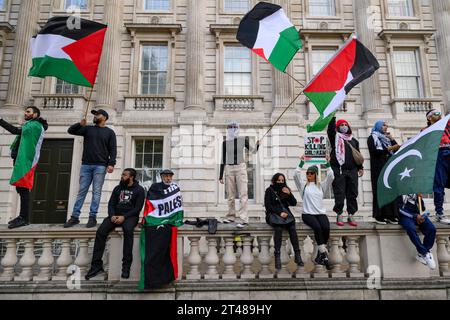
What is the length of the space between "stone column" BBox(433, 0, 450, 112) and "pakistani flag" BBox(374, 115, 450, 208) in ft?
39.3

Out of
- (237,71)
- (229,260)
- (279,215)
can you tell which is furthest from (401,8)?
(229,260)

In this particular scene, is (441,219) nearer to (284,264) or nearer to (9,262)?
(284,264)

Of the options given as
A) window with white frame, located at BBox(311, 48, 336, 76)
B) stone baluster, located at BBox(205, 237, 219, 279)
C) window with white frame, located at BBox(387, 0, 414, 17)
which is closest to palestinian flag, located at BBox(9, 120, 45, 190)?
stone baluster, located at BBox(205, 237, 219, 279)

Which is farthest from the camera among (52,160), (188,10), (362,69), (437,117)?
(188,10)

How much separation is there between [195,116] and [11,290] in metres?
9.87

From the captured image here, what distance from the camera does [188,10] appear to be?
49.0 feet

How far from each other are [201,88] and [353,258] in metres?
10.7

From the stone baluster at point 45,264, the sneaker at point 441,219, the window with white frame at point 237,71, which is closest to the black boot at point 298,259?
the sneaker at point 441,219

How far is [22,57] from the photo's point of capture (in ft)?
46.1

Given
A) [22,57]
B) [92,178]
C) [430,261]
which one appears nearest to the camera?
[430,261]

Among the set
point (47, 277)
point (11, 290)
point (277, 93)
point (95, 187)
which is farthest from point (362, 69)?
point (277, 93)

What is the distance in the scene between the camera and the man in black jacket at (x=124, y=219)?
496cm

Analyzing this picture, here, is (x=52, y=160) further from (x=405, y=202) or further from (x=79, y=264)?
(x=405, y=202)

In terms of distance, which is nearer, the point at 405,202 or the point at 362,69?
the point at 405,202
